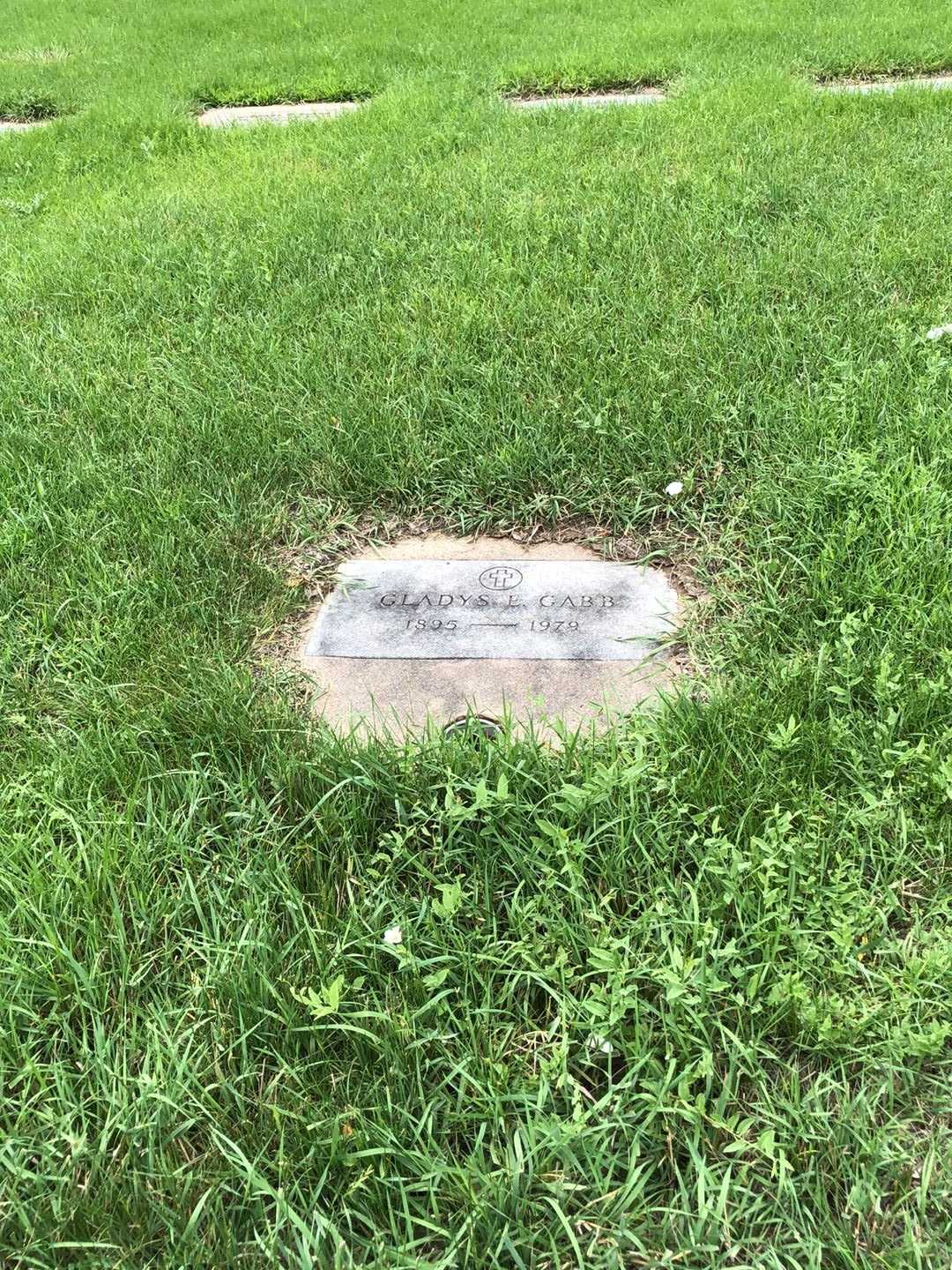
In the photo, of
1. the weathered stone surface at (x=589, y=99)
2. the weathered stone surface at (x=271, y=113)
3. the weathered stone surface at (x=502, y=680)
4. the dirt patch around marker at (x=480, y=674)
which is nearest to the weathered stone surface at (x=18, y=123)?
the weathered stone surface at (x=271, y=113)

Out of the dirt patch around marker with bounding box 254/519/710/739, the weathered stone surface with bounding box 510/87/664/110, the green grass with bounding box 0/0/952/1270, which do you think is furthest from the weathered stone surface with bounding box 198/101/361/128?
the dirt patch around marker with bounding box 254/519/710/739

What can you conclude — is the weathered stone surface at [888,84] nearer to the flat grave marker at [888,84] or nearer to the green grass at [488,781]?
the flat grave marker at [888,84]

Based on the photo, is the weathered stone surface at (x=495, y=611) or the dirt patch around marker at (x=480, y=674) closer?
the dirt patch around marker at (x=480, y=674)

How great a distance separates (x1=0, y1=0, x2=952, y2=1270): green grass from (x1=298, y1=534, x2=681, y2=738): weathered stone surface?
0.13 metres

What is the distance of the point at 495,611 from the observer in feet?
7.81

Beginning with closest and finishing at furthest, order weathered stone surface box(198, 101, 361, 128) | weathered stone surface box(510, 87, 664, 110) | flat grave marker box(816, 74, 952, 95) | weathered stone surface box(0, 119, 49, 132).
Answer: flat grave marker box(816, 74, 952, 95), weathered stone surface box(510, 87, 664, 110), weathered stone surface box(198, 101, 361, 128), weathered stone surface box(0, 119, 49, 132)

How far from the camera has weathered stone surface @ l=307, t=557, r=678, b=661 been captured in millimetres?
2264

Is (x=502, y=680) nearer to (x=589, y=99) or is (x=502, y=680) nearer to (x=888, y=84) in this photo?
(x=589, y=99)

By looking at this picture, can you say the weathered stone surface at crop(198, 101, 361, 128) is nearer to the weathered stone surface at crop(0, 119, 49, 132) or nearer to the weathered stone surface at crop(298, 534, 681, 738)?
the weathered stone surface at crop(0, 119, 49, 132)

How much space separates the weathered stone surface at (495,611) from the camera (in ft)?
7.43

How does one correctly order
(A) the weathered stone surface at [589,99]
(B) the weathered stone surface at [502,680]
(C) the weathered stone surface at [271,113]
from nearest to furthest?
1. (B) the weathered stone surface at [502,680]
2. (A) the weathered stone surface at [589,99]
3. (C) the weathered stone surface at [271,113]

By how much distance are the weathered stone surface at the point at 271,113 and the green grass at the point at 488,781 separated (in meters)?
2.70

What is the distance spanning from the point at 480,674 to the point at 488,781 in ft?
1.25

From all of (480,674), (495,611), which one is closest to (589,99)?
(495,611)
